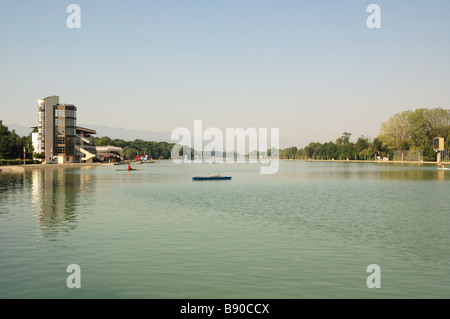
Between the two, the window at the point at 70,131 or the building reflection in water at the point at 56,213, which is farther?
the window at the point at 70,131

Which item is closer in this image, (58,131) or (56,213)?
(56,213)

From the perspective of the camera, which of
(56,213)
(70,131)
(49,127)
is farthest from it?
(70,131)

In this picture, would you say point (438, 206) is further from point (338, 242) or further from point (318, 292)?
point (318, 292)

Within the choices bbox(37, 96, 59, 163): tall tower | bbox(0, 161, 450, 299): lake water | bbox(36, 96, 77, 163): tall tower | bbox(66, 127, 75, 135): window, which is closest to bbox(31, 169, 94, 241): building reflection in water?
bbox(0, 161, 450, 299): lake water

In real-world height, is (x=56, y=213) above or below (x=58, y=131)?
below

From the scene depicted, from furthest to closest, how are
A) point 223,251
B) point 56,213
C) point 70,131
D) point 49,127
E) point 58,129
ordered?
point 70,131, point 58,129, point 49,127, point 56,213, point 223,251

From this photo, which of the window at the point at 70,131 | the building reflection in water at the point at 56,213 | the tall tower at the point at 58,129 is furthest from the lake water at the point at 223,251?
the window at the point at 70,131

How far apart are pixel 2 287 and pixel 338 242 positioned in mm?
16673

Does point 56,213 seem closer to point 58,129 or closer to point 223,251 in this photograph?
point 223,251

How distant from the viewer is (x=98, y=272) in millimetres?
17078

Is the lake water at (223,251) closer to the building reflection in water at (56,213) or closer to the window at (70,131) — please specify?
the building reflection in water at (56,213)

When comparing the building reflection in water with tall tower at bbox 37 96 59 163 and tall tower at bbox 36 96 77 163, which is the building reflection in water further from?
tall tower at bbox 37 96 59 163

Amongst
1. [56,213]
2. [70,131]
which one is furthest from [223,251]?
[70,131]

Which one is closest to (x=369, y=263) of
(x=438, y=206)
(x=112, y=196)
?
(x=438, y=206)
